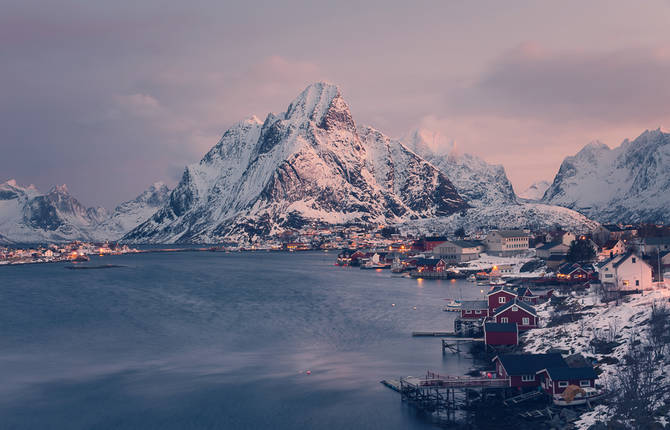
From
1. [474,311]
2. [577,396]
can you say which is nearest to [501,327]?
[474,311]

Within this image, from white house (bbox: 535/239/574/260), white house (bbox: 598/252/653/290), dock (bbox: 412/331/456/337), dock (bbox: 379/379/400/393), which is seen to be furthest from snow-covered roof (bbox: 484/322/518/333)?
white house (bbox: 535/239/574/260)

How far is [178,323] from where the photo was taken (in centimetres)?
6944

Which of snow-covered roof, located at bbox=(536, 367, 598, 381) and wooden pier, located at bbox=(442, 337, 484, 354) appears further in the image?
wooden pier, located at bbox=(442, 337, 484, 354)

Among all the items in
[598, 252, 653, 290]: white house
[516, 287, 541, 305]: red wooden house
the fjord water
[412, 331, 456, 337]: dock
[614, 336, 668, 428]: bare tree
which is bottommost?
the fjord water

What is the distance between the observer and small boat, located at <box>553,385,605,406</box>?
33.7 meters

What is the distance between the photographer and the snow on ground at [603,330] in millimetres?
38903

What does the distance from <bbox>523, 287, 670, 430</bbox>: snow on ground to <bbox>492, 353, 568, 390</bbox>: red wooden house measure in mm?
2765

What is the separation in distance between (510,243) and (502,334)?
89.8 meters

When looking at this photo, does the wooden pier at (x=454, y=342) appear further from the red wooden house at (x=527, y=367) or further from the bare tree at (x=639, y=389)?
the bare tree at (x=639, y=389)

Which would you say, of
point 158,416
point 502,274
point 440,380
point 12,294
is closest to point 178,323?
Answer: point 158,416

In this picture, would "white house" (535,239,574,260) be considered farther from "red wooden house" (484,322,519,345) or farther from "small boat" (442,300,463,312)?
"red wooden house" (484,322,519,345)

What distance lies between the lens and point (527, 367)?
3728 centimetres

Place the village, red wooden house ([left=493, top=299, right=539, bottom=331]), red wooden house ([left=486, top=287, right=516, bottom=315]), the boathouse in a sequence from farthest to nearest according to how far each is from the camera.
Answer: the boathouse, red wooden house ([left=486, top=287, right=516, bottom=315]), red wooden house ([left=493, top=299, right=539, bottom=331]), the village

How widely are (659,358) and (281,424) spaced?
72.6 ft
